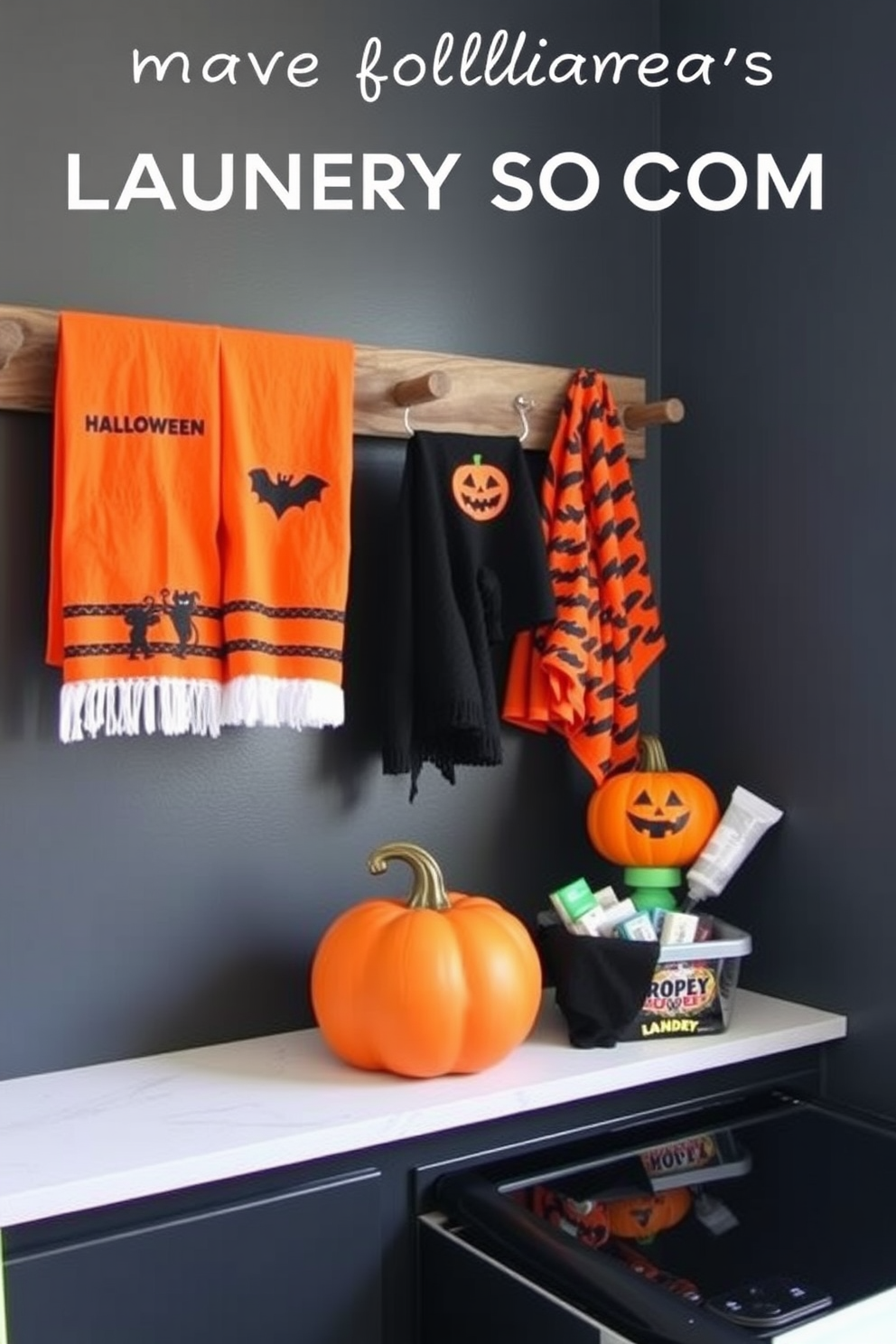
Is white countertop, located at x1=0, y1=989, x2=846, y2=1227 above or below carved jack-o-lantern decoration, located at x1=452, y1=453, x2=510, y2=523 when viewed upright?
below

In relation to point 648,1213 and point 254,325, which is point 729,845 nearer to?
point 648,1213

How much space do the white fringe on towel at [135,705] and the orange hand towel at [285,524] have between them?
28 millimetres

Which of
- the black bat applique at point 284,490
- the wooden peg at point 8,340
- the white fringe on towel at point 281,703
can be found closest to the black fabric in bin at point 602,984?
the white fringe on towel at point 281,703

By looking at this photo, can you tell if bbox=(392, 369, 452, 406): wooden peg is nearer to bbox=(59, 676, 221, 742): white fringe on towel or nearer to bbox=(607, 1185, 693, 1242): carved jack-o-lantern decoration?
bbox=(59, 676, 221, 742): white fringe on towel

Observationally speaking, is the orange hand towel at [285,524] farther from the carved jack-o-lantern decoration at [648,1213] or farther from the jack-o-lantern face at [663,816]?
the carved jack-o-lantern decoration at [648,1213]

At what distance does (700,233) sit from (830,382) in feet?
1.20

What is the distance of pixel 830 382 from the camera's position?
193 cm

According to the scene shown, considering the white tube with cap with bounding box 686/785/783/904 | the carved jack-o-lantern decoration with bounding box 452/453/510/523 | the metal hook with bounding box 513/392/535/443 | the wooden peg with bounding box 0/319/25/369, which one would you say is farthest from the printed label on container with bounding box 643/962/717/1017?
the wooden peg with bounding box 0/319/25/369

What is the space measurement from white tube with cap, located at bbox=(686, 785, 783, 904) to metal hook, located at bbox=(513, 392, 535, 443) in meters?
0.60

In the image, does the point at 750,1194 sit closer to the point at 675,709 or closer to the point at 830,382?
the point at 675,709

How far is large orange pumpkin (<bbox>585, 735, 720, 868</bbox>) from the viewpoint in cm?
196

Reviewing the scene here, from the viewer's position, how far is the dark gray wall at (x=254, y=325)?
67.0 inches

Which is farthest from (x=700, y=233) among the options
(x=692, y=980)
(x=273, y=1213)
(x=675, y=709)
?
(x=273, y=1213)

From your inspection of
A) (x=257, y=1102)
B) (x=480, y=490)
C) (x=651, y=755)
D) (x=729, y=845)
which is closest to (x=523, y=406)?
(x=480, y=490)
